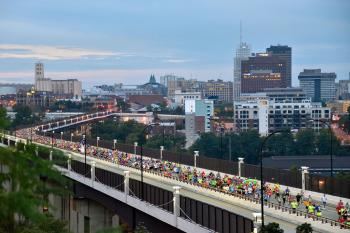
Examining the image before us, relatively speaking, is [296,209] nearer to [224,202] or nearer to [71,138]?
[224,202]

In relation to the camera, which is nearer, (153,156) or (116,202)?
(116,202)

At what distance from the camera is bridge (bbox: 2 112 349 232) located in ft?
121

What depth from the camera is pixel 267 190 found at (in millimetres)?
51719

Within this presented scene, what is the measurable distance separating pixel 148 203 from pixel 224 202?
476cm

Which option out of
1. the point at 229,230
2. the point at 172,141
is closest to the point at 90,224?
the point at 229,230

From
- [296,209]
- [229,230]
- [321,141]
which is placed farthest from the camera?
[321,141]

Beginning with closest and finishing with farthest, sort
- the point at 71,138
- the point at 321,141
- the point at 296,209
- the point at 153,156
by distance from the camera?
1. the point at 296,209
2. the point at 153,156
3. the point at 71,138
4. the point at 321,141

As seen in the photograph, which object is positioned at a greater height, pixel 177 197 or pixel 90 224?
pixel 177 197

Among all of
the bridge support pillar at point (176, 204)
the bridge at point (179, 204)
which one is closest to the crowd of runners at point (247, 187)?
the bridge at point (179, 204)

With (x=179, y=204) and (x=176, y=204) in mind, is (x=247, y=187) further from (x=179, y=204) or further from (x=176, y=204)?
(x=176, y=204)

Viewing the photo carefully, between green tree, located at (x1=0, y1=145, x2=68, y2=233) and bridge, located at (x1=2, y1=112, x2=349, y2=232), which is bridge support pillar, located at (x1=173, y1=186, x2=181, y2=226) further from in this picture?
green tree, located at (x1=0, y1=145, x2=68, y2=233)

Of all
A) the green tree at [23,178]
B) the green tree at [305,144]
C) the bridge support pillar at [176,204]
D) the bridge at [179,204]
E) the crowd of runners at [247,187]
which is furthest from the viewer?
the green tree at [305,144]

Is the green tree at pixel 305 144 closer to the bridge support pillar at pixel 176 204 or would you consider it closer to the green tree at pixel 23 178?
the bridge support pillar at pixel 176 204

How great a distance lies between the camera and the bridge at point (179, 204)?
36.8 metres
